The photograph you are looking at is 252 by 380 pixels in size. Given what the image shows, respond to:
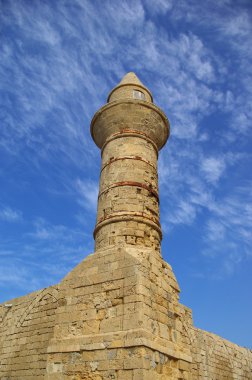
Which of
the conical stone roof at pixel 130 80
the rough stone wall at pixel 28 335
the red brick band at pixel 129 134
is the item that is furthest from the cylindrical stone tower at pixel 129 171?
the rough stone wall at pixel 28 335

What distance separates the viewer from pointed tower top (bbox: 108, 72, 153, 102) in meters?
8.88

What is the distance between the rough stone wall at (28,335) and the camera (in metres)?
6.67

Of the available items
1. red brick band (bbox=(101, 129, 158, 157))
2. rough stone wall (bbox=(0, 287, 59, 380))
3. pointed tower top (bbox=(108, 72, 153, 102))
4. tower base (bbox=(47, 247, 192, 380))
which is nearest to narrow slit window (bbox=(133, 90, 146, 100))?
pointed tower top (bbox=(108, 72, 153, 102))

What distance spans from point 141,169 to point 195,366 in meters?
5.37

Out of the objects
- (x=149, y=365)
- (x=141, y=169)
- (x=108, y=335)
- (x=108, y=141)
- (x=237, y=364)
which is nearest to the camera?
(x=149, y=365)

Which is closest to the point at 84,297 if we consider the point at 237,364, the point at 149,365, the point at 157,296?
the point at 157,296

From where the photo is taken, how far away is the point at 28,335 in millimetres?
7203

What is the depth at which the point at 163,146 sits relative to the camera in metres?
8.70

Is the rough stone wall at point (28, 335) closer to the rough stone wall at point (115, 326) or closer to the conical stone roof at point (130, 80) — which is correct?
the rough stone wall at point (115, 326)

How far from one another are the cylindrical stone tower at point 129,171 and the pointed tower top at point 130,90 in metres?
0.07

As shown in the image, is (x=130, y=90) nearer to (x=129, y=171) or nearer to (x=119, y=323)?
(x=129, y=171)

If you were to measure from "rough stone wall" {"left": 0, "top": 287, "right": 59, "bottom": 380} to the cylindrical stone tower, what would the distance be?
6.76ft

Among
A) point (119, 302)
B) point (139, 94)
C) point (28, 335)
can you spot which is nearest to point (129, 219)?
point (119, 302)

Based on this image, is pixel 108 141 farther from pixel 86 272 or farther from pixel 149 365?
pixel 149 365
